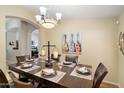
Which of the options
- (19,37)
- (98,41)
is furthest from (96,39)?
(19,37)

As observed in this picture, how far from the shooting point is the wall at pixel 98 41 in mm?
3314

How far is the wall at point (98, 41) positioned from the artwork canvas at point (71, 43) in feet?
0.43

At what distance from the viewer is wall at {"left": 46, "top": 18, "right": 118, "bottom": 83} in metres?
3.31

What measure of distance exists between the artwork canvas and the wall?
5.2 inches

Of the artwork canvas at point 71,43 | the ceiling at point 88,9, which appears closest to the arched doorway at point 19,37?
the artwork canvas at point 71,43

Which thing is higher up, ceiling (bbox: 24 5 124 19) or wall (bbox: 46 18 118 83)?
ceiling (bbox: 24 5 124 19)

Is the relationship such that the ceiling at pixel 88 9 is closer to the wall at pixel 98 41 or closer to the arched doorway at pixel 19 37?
the wall at pixel 98 41

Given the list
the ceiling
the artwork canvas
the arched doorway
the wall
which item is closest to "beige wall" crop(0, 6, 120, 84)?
the wall

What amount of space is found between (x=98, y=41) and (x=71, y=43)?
0.86 meters

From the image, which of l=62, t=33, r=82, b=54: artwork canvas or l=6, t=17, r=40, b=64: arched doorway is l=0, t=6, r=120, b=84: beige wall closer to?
l=62, t=33, r=82, b=54: artwork canvas

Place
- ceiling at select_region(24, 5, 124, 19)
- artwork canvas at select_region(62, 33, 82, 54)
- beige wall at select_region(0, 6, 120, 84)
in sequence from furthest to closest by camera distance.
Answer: artwork canvas at select_region(62, 33, 82, 54), beige wall at select_region(0, 6, 120, 84), ceiling at select_region(24, 5, 124, 19)

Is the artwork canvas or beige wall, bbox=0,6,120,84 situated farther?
the artwork canvas
